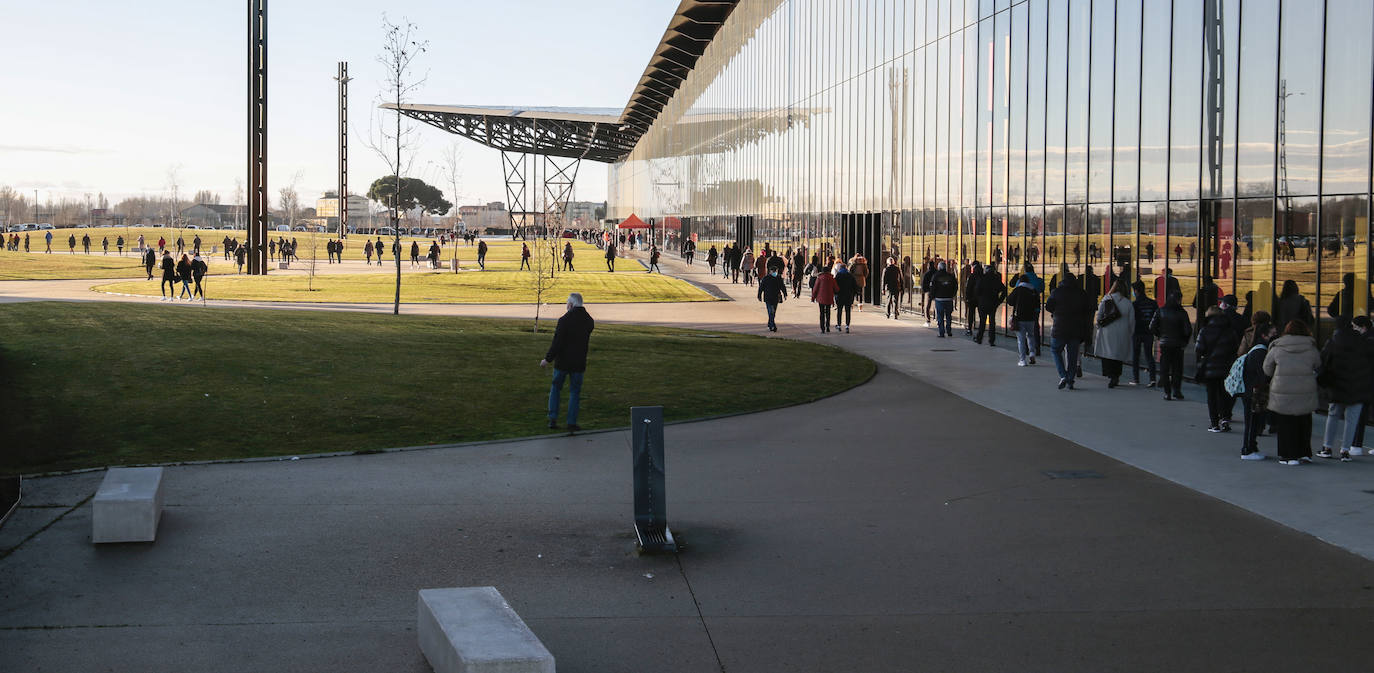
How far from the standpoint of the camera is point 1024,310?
21281 millimetres

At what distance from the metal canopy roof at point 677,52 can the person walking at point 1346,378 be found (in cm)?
4854

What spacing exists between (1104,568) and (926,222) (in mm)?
24842

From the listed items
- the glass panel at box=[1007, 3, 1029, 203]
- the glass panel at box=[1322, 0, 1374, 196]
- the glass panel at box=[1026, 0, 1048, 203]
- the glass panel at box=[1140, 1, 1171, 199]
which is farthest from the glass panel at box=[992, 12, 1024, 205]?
the glass panel at box=[1322, 0, 1374, 196]

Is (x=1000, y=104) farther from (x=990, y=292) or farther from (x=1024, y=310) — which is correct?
(x=1024, y=310)

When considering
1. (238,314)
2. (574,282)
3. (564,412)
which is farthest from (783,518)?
(574,282)

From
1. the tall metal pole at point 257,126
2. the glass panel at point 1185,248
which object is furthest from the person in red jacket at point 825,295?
the tall metal pole at point 257,126

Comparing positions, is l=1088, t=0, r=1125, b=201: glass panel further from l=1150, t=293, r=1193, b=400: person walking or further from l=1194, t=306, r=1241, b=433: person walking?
l=1194, t=306, r=1241, b=433: person walking

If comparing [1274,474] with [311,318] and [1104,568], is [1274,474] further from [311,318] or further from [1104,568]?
[311,318]

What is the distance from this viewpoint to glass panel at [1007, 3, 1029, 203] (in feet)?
86.9

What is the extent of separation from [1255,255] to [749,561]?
38.9 feet

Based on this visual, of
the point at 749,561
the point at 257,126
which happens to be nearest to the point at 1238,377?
the point at 749,561

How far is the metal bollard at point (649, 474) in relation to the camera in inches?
352

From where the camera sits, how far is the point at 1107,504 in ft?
33.9

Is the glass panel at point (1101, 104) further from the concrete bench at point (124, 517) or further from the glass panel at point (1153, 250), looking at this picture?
the concrete bench at point (124, 517)
